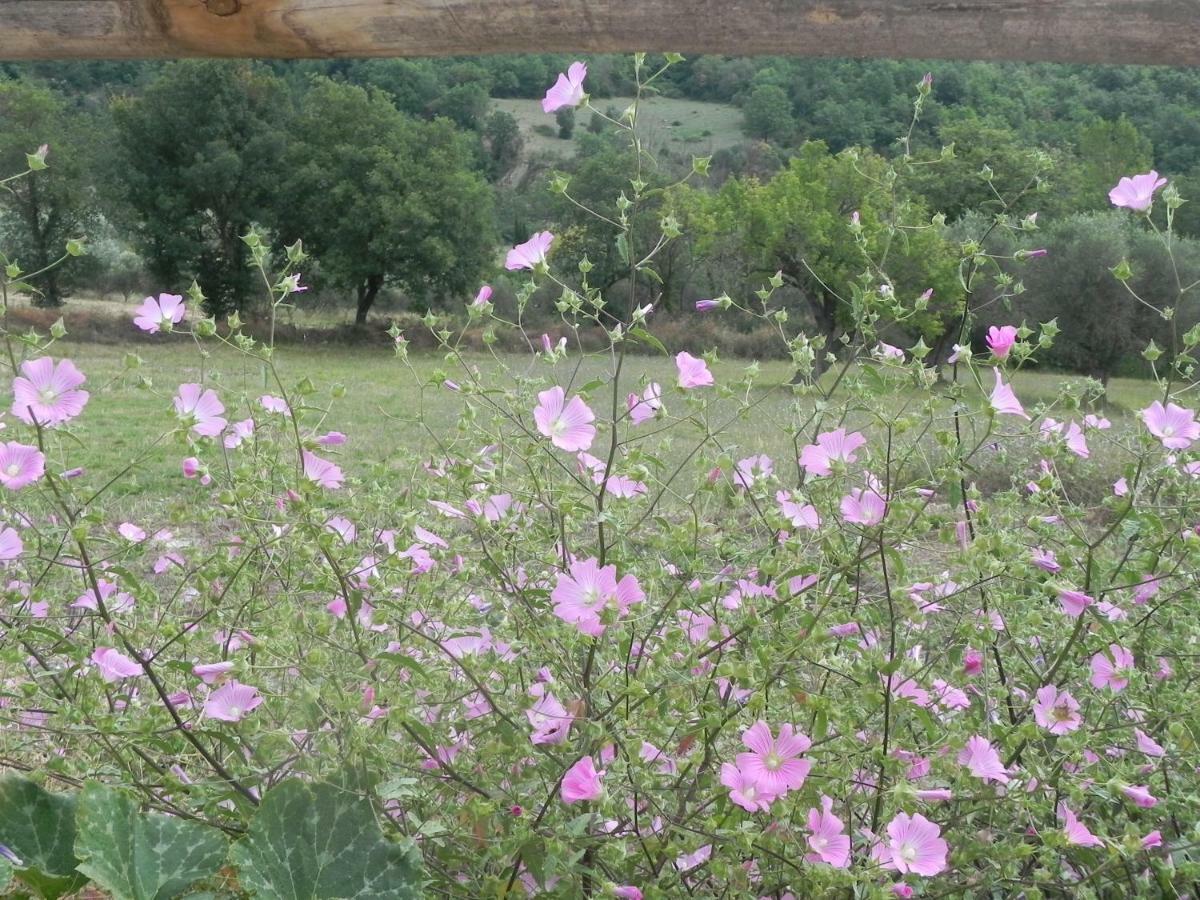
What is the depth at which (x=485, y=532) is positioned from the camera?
108 centimetres

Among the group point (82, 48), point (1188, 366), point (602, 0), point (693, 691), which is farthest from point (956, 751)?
point (82, 48)

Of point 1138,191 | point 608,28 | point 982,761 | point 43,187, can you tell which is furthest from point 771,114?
point 982,761

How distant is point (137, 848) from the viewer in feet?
2.93

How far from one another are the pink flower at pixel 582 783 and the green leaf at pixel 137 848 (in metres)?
0.32

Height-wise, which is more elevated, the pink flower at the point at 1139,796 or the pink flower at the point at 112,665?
the pink flower at the point at 1139,796

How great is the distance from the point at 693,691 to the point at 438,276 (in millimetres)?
32034

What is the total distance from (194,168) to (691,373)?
106ft

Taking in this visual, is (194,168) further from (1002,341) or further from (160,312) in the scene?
(1002,341)

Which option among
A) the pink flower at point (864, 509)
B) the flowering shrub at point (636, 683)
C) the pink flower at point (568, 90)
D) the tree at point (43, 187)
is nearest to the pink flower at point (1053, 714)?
the flowering shrub at point (636, 683)

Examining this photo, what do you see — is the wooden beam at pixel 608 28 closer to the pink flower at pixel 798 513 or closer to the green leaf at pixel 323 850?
the pink flower at pixel 798 513

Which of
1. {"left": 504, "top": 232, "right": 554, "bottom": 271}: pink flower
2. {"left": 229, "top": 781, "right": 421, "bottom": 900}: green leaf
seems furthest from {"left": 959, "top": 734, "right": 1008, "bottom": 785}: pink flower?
{"left": 504, "top": 232, "right": 554, "bottom": 271}: pink flower

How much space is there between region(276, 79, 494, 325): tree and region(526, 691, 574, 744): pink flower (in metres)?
31.0

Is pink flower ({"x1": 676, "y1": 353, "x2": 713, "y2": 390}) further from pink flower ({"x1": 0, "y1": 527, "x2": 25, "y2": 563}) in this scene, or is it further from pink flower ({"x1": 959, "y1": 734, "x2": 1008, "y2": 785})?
pink flower ({"x1": 0, "y1": 527, "x2": 25, "y2": 563})

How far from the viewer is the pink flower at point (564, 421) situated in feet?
3.33
